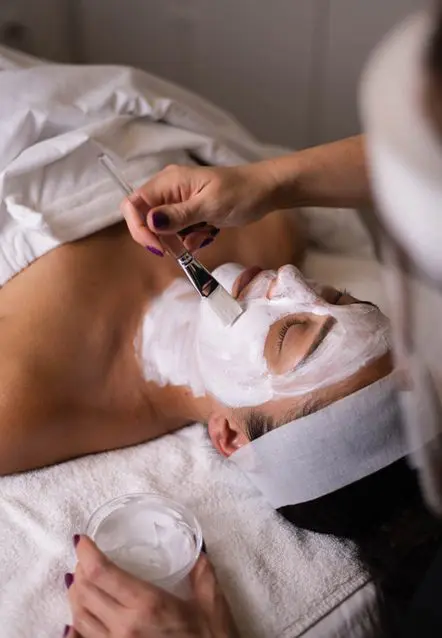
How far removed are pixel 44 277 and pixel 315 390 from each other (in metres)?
0.42

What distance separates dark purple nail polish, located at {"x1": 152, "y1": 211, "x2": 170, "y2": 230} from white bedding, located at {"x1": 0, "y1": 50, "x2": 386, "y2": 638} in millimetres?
178

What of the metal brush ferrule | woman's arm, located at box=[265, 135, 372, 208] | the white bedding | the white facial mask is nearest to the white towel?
the white bedding

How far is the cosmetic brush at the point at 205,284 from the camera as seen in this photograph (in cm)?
104

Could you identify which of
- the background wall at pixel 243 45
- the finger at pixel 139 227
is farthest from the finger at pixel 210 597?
the background wall at pixel 243 45

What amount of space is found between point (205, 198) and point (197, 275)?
0.35 ft

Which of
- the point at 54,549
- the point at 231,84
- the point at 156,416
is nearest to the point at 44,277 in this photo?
the point at 156,416

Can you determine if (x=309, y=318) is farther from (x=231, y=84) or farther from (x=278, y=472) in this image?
(x=231, y=84)

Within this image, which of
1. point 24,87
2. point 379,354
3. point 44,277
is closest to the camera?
point 379,354

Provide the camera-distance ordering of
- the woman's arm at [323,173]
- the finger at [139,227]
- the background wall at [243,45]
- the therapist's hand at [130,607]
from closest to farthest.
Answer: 1. the therapist's hand at [130,607]
2. the finger at [139,227]
3. the woman's arm at [323,173]
4. the background wall at [243,45]

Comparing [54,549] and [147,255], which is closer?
[54,549]

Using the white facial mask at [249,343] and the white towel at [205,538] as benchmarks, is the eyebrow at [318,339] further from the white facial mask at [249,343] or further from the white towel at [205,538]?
the white towel at [205,538]

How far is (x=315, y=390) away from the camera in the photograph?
37.9 inches

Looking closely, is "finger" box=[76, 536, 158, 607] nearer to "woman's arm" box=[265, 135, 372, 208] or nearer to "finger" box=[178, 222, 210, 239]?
"finger" box=[178, 222, 210, 239]

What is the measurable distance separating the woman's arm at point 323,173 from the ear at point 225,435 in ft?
1.07
